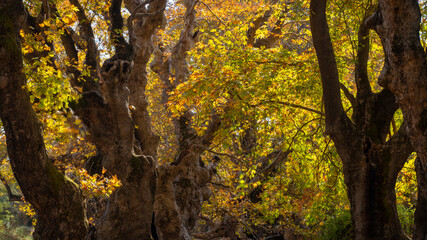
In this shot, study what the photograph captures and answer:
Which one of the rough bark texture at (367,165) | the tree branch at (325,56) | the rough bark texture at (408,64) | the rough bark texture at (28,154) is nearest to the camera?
the rough bark texture at (28,154)

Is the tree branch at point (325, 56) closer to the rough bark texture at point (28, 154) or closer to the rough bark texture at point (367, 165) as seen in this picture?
the rough bark texture at point (367, 165)

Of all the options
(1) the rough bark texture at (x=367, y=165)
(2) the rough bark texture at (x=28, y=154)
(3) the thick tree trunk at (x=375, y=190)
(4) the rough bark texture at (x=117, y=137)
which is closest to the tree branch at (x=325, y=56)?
(1) the rough bark texture at (x=367, y=165)

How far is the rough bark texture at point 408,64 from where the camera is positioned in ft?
15.6

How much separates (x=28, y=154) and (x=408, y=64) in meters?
5.18

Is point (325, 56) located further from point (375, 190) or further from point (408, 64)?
point (375, 190)

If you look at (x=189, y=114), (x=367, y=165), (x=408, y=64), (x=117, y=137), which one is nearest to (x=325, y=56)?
(x=408, y=64)

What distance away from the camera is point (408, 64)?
483 cm

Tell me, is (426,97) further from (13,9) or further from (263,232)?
(263,232)

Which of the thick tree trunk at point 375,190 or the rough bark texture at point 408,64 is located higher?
the rough bark texture at point 408,64

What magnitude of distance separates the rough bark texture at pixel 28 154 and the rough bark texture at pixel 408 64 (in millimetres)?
4898

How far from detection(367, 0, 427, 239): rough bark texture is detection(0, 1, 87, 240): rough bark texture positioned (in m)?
4.90

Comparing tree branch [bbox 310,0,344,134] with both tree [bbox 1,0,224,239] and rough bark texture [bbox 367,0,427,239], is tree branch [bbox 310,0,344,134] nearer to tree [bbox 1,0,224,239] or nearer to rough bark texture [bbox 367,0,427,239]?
rough bark texture [bbox 367,0,427,239]

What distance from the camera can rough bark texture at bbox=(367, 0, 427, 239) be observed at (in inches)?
188

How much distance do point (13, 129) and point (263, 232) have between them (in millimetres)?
12669
